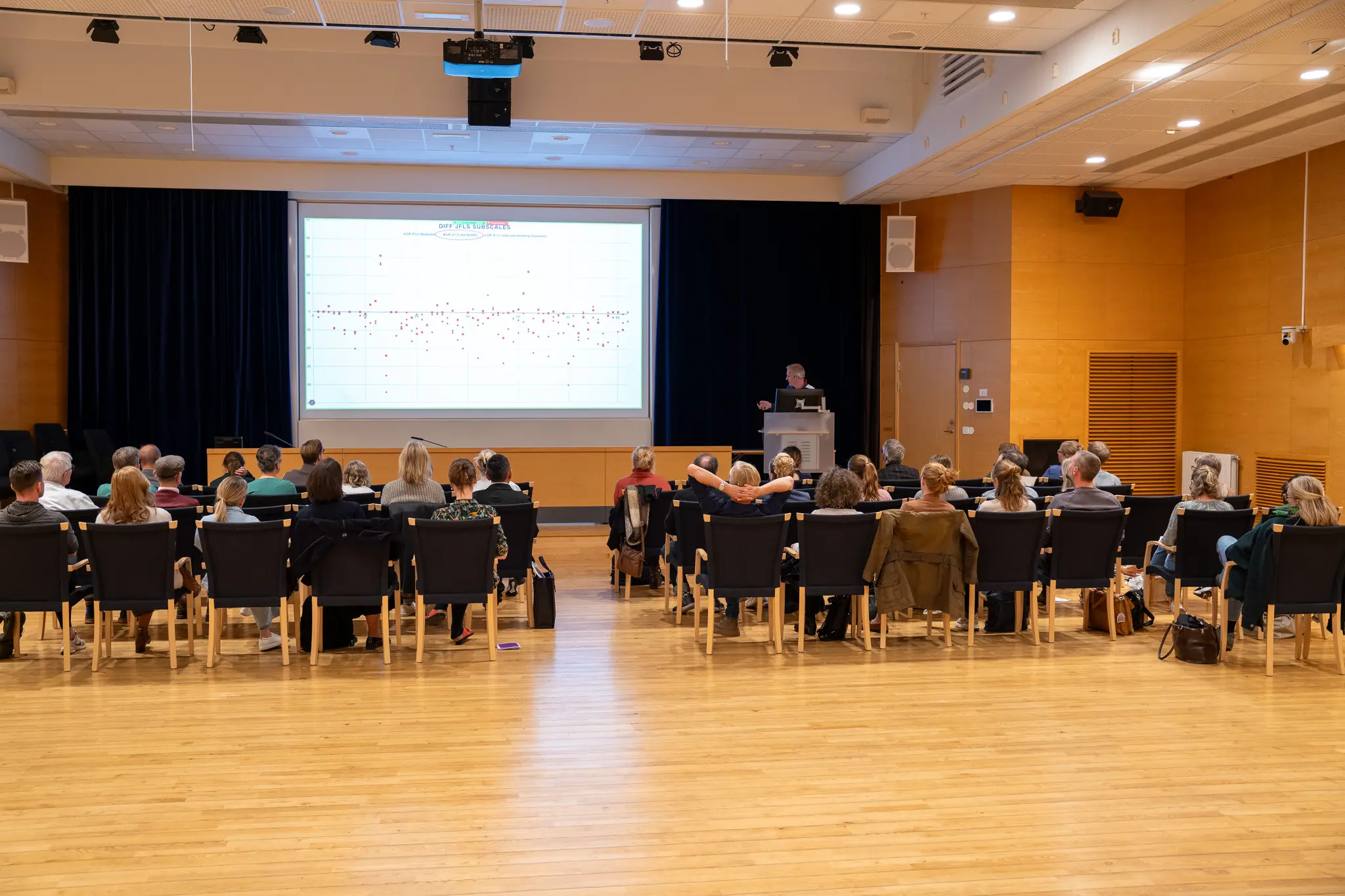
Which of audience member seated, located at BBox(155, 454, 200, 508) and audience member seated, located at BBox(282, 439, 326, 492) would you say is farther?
audience member seated, located at BBox(282, 439, 326, 492)

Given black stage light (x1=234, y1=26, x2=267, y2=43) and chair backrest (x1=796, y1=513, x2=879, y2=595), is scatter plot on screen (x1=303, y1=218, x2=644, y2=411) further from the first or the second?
chair backrest (x1=796, y1=513, x2=879, y2=595)

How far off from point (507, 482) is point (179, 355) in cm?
730

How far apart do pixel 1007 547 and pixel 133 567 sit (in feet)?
16.1

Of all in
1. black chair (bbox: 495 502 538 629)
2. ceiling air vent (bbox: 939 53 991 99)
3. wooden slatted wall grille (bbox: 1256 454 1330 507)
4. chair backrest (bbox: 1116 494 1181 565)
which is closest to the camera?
black chair (bbox: 495 502 538 629)

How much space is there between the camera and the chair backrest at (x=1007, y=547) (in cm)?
620

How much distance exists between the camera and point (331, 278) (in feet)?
41.7

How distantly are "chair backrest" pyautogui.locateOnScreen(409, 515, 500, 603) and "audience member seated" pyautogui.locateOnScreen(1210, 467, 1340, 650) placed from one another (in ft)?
13.8

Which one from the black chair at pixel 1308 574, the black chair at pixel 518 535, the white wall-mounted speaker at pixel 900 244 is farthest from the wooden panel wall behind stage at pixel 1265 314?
the black chair at pixel 518 535

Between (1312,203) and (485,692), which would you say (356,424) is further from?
(1312,203)

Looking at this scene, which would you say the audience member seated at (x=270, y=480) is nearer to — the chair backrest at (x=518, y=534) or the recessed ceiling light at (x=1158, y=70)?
the chair backrest at (x=518, y=534)

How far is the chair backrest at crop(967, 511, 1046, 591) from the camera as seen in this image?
20.3ft

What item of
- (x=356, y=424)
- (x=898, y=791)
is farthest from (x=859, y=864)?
(x=356, y=424)

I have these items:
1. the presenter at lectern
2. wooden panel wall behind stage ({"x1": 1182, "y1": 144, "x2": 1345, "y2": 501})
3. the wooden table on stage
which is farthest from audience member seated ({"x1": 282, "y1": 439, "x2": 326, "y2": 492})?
wooden panel wall behind stage ({"x1": 1182, "y1": 144, "x2": 1345, "y2": 501})

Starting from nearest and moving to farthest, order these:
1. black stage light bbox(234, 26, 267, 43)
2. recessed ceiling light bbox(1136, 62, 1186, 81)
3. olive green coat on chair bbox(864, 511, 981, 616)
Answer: olive green coat on chair bbox(864, 511, 981, 616)
recessed ceiling light bbox(1136, 62, 1186, 81)
black stage light bbox(234, 26, 267, 43)
